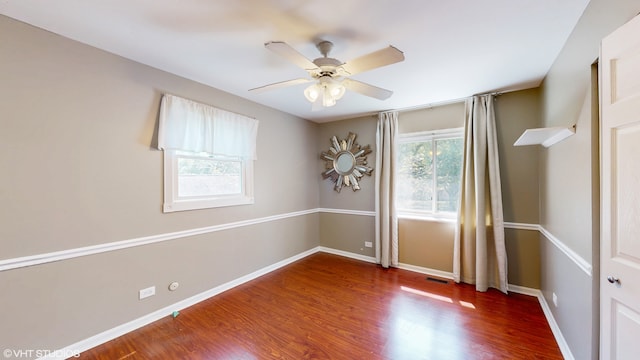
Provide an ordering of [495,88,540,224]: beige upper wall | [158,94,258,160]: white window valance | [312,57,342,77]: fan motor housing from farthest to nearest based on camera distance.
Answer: [495,88,540,224]: beige upper wall
[158,94,258,160]: white window valance
[312,57,342,77]: fan motor housing

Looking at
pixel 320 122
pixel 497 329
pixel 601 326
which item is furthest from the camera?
Result: pixel 320 122

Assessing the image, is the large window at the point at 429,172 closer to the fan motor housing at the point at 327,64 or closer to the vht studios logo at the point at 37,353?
the fan motor housing at the point at 327,64

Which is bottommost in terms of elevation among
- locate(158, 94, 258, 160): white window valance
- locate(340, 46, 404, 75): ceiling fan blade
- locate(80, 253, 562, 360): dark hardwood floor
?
locate(80, 253, 562, 360): dark hardwood floor

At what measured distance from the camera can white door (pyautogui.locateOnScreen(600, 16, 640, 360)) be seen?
1.03m

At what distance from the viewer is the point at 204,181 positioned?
2.86 m

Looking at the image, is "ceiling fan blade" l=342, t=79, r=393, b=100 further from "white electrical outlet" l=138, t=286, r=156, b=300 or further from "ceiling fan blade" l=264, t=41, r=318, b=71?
"white electrical outlet" l=138, t=286, r=156, b=300

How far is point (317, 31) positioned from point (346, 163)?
8.73 feet

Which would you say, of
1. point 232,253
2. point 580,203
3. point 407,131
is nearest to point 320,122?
point 407,131

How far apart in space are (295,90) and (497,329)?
323cm

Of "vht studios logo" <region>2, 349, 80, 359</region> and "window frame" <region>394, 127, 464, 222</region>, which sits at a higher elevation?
"window frame" <region>394, 127, 464, 222</region>

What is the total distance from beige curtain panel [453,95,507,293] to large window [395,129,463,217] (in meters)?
0.25

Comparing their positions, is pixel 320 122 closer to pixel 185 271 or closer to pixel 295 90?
pixel 295 90

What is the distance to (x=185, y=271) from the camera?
2.60 meters

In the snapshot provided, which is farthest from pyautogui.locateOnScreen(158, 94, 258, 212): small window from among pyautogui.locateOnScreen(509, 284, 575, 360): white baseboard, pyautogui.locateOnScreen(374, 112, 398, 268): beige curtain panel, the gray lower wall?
pyautogui.locateOnScreen(509, 284, 575, 360): white baseboard
